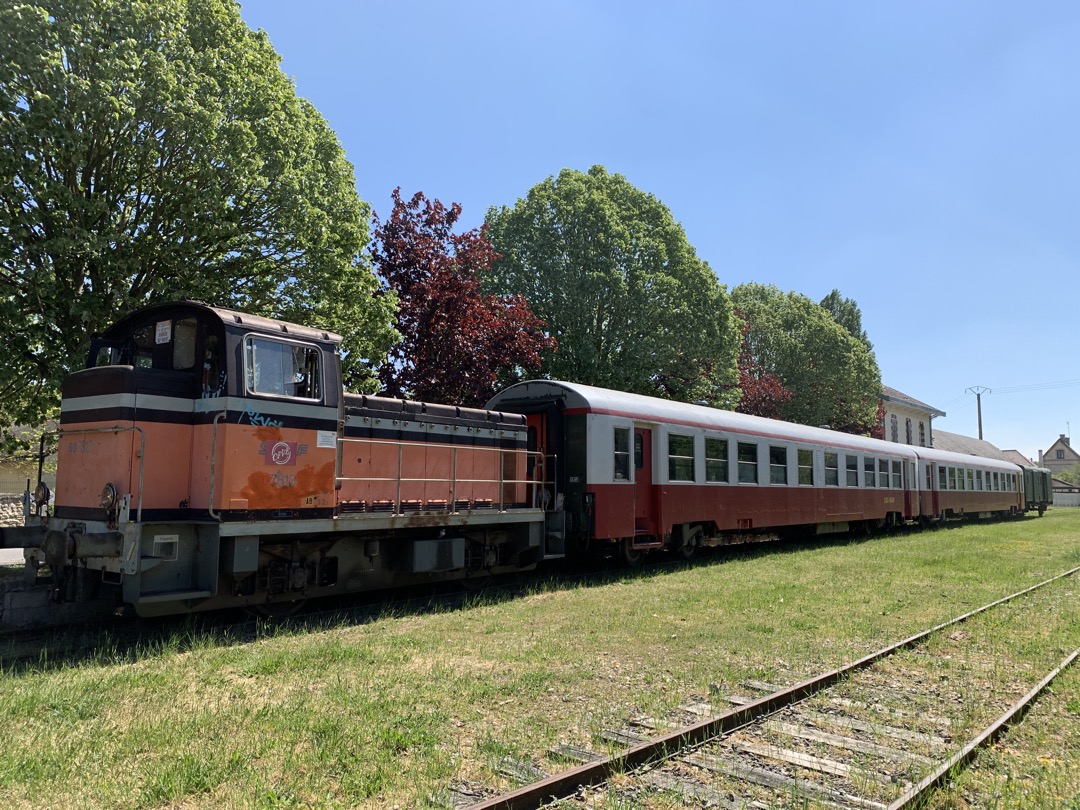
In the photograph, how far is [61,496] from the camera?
8.84 meters

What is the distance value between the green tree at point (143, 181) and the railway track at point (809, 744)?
9771 millimetres

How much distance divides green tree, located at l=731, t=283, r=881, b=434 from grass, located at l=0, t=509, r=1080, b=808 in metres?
31.7

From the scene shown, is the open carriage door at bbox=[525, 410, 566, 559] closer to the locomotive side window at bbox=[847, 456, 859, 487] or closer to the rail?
the rail

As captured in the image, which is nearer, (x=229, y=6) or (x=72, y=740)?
(x=72, y=740)

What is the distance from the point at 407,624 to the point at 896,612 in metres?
6.65

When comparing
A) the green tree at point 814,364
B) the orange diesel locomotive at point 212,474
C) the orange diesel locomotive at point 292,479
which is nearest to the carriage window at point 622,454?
the orange diesel locomotive at point 292,479

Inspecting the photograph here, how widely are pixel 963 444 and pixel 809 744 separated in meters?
82.8

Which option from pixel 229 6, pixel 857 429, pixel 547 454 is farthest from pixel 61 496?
pixel 857 429

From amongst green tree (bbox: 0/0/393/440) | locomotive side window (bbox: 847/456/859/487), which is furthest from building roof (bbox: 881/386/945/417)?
green tree (bbox: 0/0/393/440)

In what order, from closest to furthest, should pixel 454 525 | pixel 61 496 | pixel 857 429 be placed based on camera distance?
1. pixel 61 496
2. pixel 454 525
3. pixel 857 429

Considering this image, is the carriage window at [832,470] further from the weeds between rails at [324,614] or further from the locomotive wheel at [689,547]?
the locomotive wheel at [689,547]

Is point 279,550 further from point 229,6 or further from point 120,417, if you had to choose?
point 229,6

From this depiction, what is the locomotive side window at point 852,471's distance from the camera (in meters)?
22.4

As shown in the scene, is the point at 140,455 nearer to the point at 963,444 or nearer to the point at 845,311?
the point at 845,311
